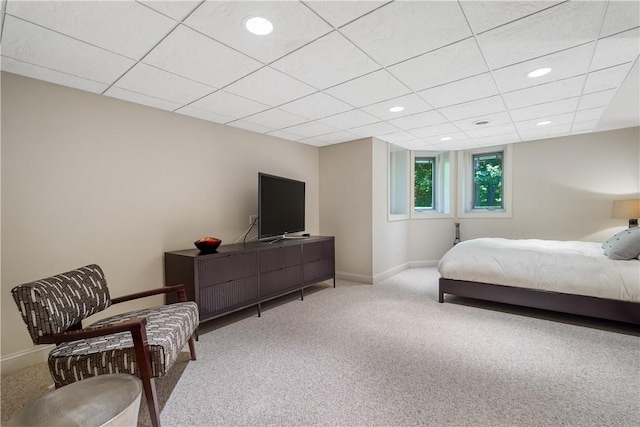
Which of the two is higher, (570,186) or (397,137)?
(397,137)

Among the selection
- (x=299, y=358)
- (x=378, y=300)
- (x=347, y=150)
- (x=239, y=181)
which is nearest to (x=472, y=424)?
(x=299, y=358)

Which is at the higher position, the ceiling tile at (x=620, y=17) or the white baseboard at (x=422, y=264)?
the ceiling tile at (x=620, y=17)

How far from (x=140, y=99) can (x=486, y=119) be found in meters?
4.05

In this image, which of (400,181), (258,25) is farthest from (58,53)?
(400,181)

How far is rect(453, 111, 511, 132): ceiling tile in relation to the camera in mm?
3623

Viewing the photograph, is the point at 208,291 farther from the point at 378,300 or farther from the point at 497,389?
the point at 497,389

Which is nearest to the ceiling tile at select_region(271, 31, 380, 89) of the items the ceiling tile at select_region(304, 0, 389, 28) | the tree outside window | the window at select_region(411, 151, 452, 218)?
the ceiling tile at select_region(304, 0, 389, 28)

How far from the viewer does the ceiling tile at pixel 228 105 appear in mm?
2908

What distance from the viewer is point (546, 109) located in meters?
3.43

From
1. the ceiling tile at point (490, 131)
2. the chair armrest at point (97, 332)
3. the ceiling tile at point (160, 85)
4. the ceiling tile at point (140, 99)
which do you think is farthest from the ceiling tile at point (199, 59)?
the ceiling tile at point (490, 131)

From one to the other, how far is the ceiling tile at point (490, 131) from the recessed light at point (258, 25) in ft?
11.5

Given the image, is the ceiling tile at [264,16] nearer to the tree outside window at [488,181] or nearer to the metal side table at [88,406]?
the metal side table at [88,406]

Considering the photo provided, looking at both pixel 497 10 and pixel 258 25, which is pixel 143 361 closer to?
pixel 258 25

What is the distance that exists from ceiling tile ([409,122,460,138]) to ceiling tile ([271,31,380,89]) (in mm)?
2063
